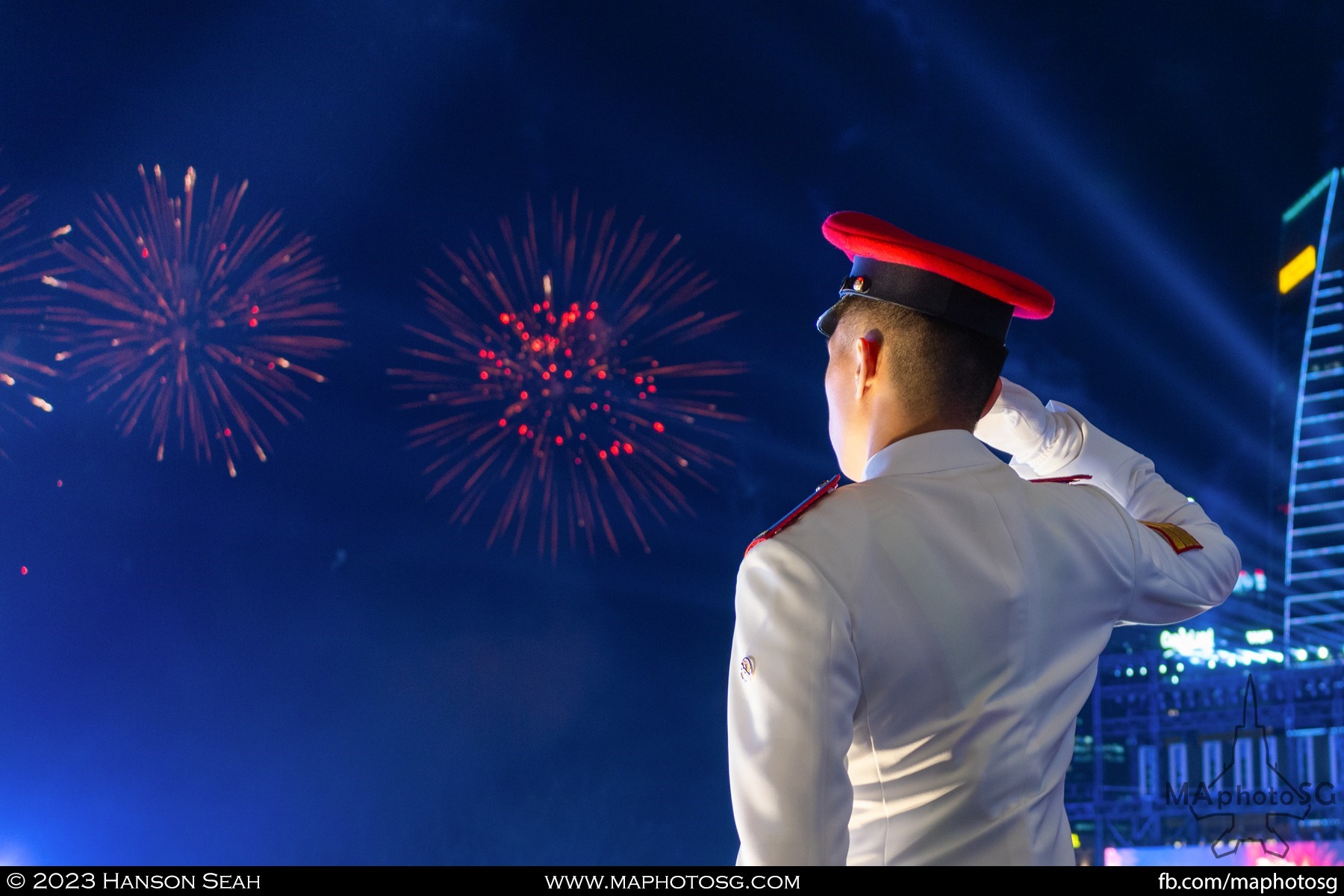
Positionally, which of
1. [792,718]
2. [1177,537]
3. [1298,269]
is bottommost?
[792,718]

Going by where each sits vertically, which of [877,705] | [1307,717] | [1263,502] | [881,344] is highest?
[1263,502]

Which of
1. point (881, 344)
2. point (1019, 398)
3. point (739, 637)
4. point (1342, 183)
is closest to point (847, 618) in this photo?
point (739, 637)

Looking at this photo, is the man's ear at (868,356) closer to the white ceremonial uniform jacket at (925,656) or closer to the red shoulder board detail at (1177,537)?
the white ceremonial uniform jacket at (925,656)

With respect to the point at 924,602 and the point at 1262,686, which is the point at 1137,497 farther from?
the point at 1262,686

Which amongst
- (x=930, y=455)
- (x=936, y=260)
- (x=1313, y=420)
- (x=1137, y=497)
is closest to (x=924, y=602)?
(x=930, y=455)

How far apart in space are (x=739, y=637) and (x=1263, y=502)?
4636 centimetres

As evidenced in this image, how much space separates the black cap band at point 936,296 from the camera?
1465 millimetres

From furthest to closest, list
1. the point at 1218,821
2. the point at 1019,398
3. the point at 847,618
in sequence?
the point at 1218,821 → the point at 1019,398 → the point at 847,618

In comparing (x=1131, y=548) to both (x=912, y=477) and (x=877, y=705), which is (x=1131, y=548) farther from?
(x=877, y=705)

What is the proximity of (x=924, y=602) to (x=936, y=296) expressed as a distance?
1.56ft

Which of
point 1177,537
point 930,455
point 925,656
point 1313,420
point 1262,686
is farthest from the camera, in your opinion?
point 1313,420

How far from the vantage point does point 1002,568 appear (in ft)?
4.30

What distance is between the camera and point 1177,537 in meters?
1.60
